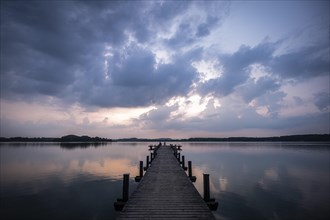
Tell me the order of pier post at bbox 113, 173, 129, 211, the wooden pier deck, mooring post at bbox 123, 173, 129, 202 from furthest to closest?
mooring post at bbox 123, 173, 129, 202 < pier post at bbox 113, 173, 129, 211 < the wooden pier deck

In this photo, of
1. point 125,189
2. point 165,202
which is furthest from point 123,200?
point 165,202

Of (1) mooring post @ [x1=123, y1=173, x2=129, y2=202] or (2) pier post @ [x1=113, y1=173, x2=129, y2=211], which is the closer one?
(2) pier post @ [x1=113, y1=173, x2=129, y2=211]

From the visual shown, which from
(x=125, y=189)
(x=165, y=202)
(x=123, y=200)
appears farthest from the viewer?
(x=125, y=189)

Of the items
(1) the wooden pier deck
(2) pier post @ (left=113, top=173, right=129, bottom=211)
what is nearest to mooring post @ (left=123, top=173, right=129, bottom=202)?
(2) pier post @ (left=113, top=173, right=129, bottom=211)

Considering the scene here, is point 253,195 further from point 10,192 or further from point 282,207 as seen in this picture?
point 10,192

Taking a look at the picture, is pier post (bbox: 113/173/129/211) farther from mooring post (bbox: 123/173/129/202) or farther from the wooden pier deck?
the wooden pier deck

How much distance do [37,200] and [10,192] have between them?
4700mm

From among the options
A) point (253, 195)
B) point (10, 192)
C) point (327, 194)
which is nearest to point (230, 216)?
point (253, 195)

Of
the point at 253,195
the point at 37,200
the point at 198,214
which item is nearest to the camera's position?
the point at 198,214

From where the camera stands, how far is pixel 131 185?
24281mm

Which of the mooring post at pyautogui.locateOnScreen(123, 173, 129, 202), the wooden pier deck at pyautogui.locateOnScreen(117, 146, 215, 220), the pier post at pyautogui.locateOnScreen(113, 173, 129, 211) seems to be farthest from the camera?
the mooring post at pyautogui.locateOnScreen(123, 173, 129, 202)

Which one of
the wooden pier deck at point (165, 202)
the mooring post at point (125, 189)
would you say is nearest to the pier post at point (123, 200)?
the mooring post at point (125, 189)

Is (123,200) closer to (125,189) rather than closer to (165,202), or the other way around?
(125,189)

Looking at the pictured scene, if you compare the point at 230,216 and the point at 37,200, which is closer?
A: the point at 230,216
